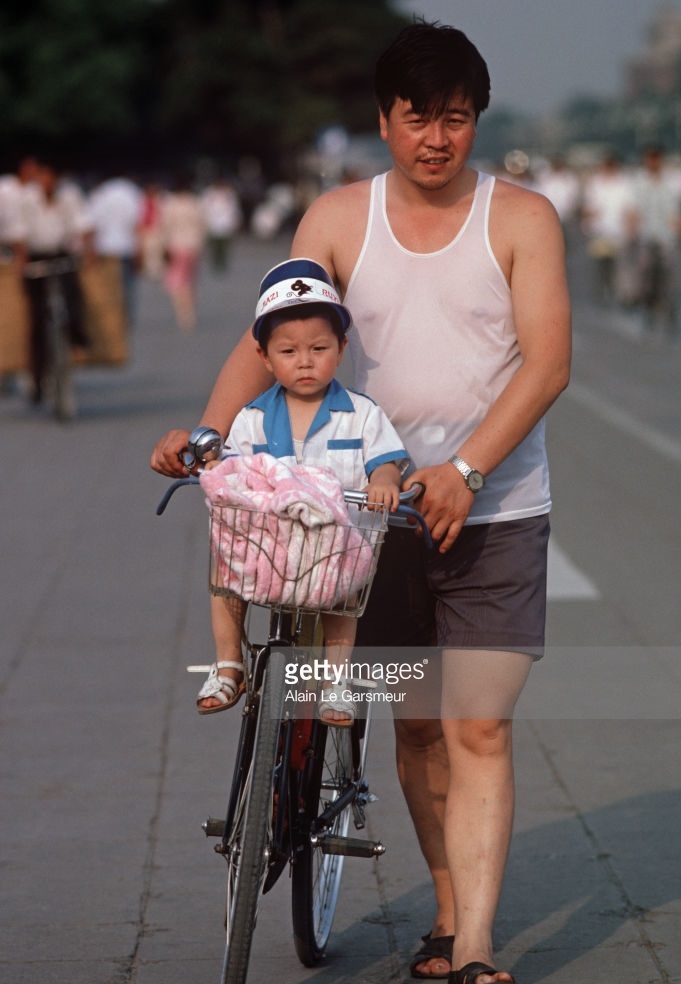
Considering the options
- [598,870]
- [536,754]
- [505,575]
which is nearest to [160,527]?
[536,754]

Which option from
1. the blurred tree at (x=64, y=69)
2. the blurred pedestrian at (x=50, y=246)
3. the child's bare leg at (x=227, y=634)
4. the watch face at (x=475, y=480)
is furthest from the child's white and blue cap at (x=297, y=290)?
the blurred tree at (x=64, y=69)

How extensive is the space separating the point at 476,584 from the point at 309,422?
50cm

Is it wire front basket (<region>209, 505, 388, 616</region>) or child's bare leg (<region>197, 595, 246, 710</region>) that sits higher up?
wire front basket (<region>209, 505, 388, 616</region>)

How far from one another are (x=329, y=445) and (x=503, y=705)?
64 cm

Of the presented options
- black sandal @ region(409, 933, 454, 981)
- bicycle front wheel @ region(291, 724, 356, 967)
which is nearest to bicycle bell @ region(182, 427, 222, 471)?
bicycle front wheel @ region(291, 724, 356, 967)

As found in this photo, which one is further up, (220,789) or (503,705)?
(503,705)

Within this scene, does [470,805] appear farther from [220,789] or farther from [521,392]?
[220,789]

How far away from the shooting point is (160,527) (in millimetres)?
10055

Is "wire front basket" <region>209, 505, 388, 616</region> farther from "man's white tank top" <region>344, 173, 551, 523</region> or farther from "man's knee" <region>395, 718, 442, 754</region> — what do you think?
"man's knee" <region>395, 718, 442, 754</region>

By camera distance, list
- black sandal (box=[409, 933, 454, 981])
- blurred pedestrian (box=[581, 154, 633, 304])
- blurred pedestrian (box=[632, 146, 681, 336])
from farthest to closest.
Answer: blurred pedestrian (box=[581, 154, 633, 304]) < blurred pedestrian (box=[632, 146, 681, 336]) < black sandal (box=[409, 933, 454, 981])

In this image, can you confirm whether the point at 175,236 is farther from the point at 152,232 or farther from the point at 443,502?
the point at 443,502

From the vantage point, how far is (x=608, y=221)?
25375 mm

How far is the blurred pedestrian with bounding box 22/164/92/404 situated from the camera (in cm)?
1426

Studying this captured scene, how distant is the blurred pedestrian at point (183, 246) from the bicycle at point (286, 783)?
21.3 m
